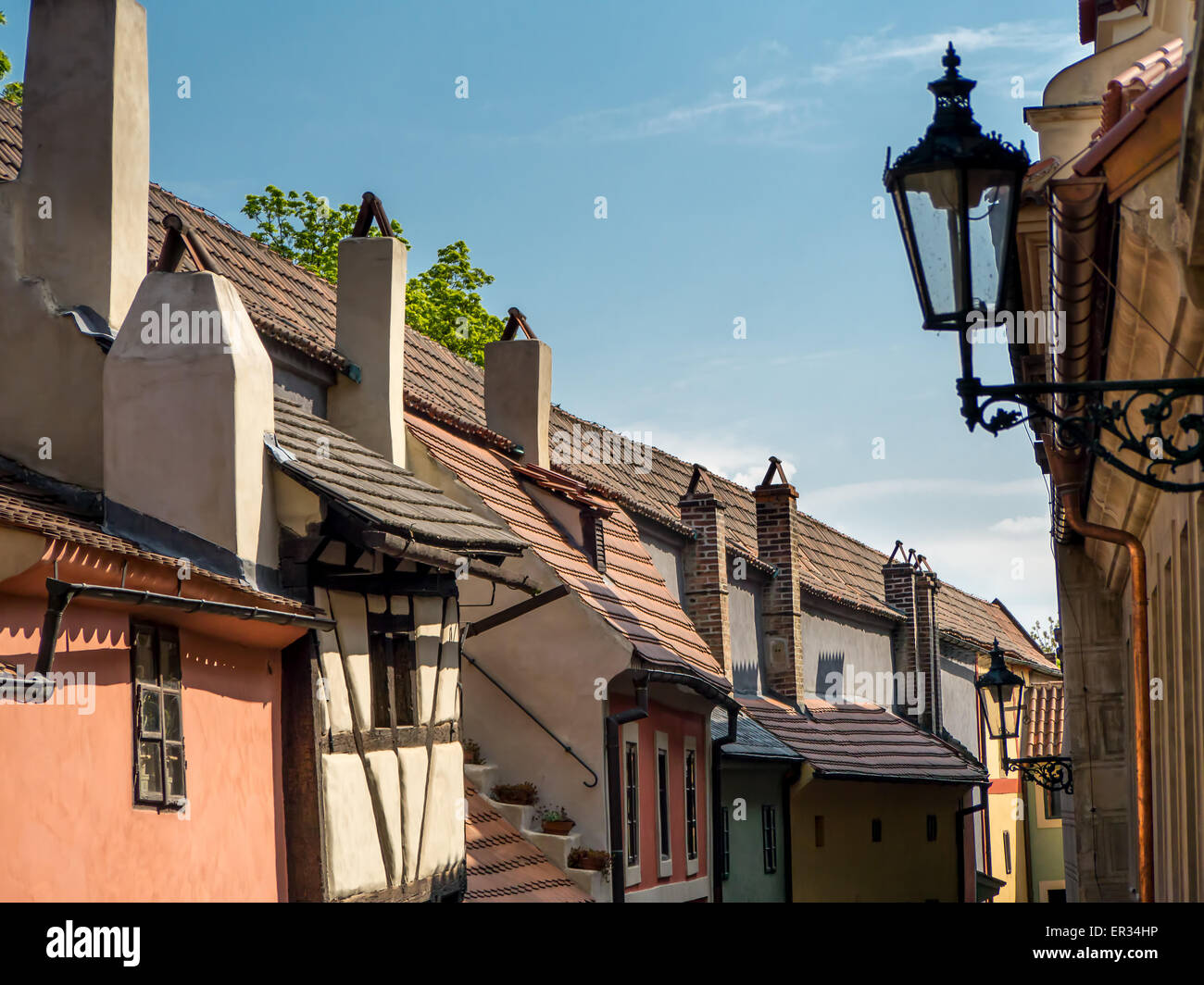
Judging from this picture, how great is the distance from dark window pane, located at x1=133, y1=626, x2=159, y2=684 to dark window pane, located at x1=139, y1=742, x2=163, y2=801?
34 centimetres

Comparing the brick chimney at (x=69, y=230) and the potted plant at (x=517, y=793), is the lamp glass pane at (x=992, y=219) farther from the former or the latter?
the potted plant at (x=517, y=793)

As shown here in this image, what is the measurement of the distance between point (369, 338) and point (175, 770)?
22.4 feet

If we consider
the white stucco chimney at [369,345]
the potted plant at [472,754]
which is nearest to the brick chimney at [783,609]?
the potted plant at [472,754]

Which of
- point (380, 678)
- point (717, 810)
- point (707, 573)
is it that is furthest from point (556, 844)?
point (707, 573)

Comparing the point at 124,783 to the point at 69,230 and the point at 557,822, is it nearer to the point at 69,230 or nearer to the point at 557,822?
the point at 69,230

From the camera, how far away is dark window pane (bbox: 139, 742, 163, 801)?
842cm

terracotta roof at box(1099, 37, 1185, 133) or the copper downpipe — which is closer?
terracotta roof at box(1099, 37, 1185, 133)

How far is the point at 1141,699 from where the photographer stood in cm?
875

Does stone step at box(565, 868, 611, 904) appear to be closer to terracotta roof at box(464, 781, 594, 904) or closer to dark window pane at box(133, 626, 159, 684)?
terracotta roof at box(464, 781, 594, 904)

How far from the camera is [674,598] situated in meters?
22.2

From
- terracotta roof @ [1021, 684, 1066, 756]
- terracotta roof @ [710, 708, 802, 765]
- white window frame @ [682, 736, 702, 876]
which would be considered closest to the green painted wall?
terracotta roof @ [710, 708, 802, 765]

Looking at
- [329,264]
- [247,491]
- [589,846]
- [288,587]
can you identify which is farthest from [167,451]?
[329,264]

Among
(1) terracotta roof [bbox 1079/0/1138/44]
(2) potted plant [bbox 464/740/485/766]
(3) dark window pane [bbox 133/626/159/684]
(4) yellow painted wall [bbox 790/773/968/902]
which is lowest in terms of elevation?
(4) yellow painted wall [bbox 790/773/968/902]

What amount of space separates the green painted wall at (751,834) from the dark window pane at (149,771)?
13.7 metres
